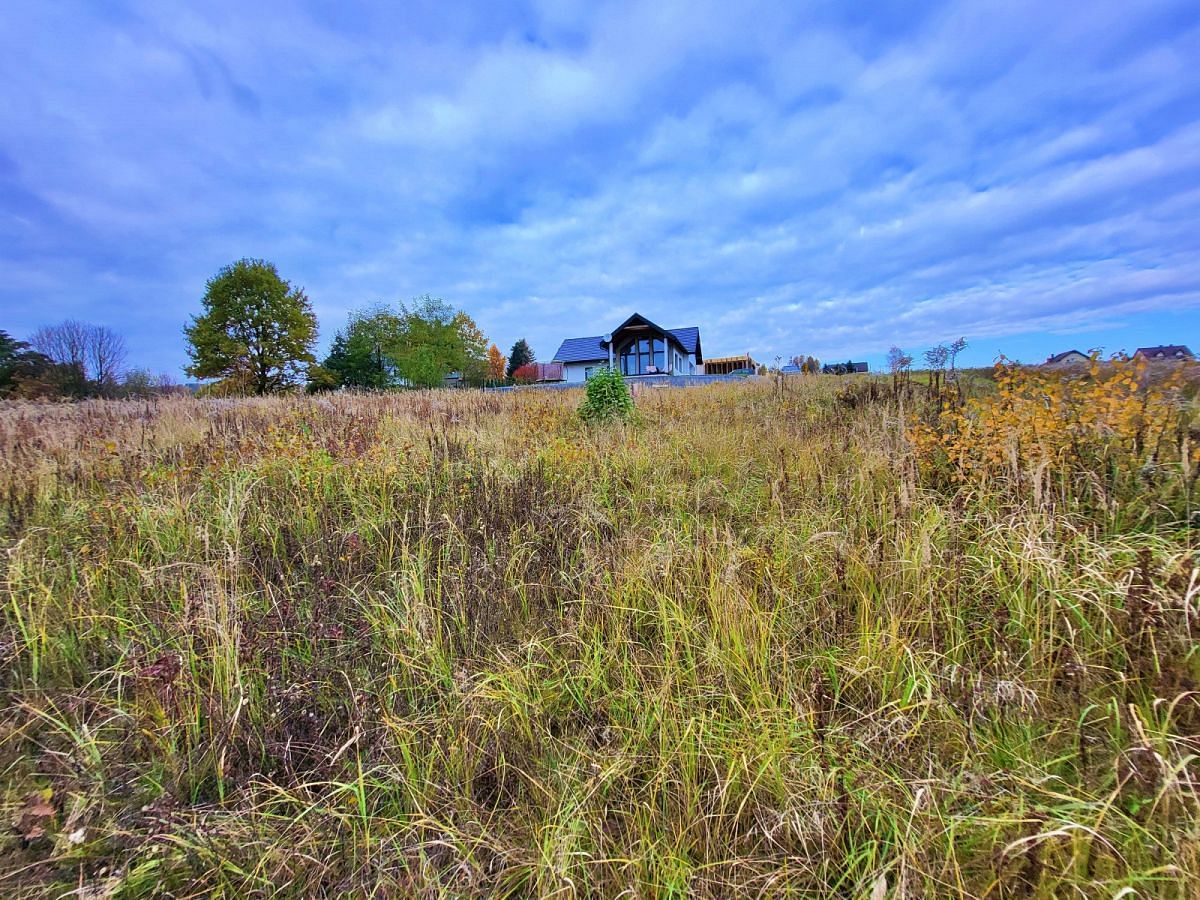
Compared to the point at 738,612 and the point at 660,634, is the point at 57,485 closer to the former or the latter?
the point at 660,634

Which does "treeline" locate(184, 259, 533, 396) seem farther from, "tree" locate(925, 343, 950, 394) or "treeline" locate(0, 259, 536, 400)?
"tree" locate(925, 343, 950, 394)

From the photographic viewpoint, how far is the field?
1.20 meters

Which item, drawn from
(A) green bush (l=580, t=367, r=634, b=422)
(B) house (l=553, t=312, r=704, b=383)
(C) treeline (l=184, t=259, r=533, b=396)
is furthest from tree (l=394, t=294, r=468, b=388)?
(A) green bush (l=580, t=367, r=634, b=422)

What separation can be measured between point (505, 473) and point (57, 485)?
3508 mm

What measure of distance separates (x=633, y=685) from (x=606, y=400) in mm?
5727

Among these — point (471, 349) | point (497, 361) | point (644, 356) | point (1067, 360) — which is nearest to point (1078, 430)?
point (1067, 360)

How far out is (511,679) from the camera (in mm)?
1803

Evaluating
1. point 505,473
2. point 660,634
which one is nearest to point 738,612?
point 660,634

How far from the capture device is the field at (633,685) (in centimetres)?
120

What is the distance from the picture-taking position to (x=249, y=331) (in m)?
32.2

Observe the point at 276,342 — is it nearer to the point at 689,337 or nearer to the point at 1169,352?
the point at 689,337

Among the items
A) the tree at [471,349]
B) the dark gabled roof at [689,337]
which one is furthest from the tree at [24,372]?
the dark gabled roof at [689,337]

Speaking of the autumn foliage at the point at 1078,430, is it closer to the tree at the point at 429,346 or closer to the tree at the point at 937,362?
the tree at the point at 937,362

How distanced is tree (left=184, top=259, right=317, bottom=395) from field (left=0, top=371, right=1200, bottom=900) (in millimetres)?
Result: 35046
